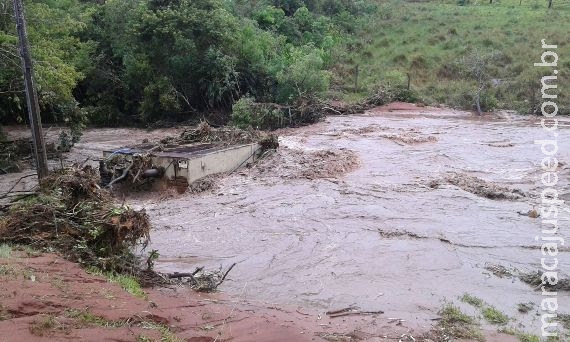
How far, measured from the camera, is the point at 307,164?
1923 centimetres

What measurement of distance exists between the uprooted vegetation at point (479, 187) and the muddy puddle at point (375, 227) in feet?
0.17

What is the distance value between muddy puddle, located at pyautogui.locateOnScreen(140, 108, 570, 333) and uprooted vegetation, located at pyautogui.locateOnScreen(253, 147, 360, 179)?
0.22 feet

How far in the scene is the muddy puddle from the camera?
1023 cm

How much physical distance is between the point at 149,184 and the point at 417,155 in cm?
976

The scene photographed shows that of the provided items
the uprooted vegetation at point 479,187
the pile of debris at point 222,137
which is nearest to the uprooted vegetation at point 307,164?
the pile of debris at point 222,137

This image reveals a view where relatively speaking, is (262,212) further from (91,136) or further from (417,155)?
(91,136)

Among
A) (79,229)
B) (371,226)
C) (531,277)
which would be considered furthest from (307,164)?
(79,229)

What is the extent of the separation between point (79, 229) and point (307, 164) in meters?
10.6

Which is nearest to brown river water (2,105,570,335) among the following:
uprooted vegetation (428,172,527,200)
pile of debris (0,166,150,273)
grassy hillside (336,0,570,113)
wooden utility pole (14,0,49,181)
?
uprooted vegetation (428,172,527,200)

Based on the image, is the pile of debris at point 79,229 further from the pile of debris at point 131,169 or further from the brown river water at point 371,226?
the pile of debris at point 131,169

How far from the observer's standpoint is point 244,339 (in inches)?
283

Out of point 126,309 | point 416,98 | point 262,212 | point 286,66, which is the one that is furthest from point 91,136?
point 126,309

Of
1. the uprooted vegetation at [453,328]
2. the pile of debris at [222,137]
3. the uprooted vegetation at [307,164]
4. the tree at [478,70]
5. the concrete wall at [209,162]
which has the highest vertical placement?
the tree at [478,70]

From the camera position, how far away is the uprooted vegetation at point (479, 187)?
1576 cm
